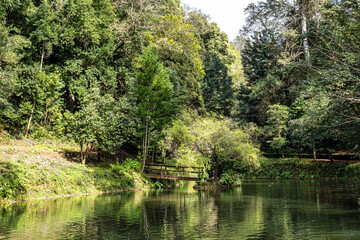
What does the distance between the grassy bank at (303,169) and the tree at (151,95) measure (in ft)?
37.9

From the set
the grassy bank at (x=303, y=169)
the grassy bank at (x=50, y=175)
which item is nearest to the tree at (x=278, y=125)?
the grassy bank at (x=303, y=169)

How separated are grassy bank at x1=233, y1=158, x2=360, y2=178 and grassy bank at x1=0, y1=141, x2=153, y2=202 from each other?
14632mm

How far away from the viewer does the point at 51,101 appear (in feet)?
97.6

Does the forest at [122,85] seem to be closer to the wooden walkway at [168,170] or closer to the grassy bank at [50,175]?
the wooden walkway at [168,170]

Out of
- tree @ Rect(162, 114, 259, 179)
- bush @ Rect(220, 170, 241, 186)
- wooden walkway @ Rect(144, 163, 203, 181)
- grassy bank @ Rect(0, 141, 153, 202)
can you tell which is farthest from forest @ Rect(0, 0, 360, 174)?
grassy bank @ Rect(0, 141, 153, 202)

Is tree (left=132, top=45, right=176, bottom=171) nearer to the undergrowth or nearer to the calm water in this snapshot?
the undergrowth

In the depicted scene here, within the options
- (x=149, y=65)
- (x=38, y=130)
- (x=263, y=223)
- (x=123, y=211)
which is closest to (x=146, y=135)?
(x=149, y=65)

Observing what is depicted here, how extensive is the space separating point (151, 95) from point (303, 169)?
74.4ft

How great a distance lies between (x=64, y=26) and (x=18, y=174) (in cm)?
1895

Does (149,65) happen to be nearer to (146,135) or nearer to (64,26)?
(146,135)

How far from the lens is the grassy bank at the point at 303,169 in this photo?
117 feet

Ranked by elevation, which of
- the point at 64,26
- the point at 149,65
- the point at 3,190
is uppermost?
the point at 64,26

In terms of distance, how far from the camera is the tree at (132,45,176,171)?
28781 mm

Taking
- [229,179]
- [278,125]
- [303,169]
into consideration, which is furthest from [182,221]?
[278,125]
